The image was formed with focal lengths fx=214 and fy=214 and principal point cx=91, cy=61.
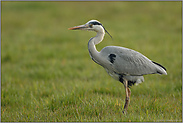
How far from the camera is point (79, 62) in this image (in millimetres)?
8922

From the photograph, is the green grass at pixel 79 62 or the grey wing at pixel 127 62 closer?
the grey wing at pixel 127 62

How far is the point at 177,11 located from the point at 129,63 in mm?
14927

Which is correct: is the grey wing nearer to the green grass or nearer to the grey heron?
the grey heron

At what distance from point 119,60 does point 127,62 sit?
0.17 meters

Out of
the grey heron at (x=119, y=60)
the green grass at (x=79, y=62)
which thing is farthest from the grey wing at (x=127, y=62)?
the green grass at (x=79, y=62)

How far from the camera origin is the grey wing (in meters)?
4.13

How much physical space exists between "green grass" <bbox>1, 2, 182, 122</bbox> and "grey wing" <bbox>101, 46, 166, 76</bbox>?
775 millimetres

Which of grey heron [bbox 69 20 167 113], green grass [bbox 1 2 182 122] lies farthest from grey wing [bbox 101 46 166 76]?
green grass [bbox 1 2 182 122]

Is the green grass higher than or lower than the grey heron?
lower

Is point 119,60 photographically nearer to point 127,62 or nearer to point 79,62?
point 127,62

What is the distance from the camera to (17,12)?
17.9 metres

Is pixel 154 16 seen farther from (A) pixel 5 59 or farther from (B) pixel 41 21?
(A) pixel 5 59

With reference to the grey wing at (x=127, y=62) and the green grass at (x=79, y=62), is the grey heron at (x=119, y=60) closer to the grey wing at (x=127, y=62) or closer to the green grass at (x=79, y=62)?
the grey wing at (x=127, y=62)

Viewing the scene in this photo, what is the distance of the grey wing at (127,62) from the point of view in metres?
4.13
